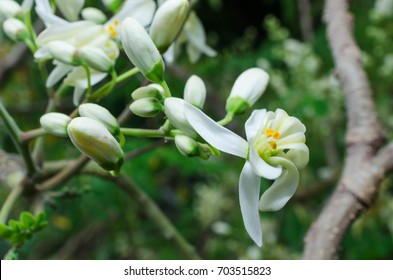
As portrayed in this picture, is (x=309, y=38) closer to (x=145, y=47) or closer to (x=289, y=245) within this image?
(x=289, y=245)

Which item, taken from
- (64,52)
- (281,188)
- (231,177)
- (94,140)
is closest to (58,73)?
(64,52)

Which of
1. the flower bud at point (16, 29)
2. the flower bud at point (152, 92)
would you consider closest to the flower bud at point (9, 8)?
the flower bud at point (16, 29)

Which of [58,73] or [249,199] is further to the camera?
[58,73]

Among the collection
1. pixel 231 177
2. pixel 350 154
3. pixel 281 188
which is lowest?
pixel 231 177

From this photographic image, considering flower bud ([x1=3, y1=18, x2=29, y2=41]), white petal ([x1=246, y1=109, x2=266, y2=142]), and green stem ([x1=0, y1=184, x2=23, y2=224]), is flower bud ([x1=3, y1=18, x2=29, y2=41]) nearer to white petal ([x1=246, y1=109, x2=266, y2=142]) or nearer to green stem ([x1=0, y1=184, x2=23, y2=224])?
green stem ([x1=0, y1=184, x2=23, y2=224])

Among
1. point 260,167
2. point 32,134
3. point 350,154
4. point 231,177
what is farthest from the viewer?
point 231,177

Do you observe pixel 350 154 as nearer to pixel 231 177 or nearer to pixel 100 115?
pixel 100 115

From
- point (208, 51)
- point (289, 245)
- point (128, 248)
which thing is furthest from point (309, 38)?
point (208, 51)
